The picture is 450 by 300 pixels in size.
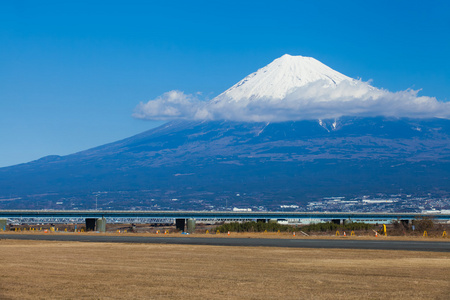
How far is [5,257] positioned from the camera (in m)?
35.3

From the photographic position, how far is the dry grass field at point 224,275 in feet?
72.6

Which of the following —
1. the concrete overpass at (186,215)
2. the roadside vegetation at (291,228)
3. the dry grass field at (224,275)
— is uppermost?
the concrete overpass at (186,215)

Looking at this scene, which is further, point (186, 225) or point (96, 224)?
point (186, 225)

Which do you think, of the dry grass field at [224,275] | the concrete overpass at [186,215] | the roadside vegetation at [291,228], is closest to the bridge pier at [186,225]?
the concrete overpass at [186,215]

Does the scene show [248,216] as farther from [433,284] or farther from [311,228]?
[433,284]

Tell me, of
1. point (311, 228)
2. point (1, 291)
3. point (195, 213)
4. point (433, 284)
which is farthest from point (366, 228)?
point (1, 291)

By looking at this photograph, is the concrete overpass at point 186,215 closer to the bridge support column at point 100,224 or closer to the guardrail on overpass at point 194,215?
the guardrail on overpass at point 194,215

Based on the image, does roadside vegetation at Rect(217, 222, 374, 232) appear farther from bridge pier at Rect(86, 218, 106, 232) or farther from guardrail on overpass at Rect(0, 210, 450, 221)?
guardrail on overpass at Rect(0, 210, 450, 221)

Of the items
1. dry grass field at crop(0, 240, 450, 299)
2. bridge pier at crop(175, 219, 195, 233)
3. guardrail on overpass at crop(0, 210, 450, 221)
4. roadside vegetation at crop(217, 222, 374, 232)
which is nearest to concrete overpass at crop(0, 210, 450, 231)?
guardrail on overpass at crop(0, 210, 450, 221)

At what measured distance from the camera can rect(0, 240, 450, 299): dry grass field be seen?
2212cm

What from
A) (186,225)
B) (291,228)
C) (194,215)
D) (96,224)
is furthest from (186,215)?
(291,228)

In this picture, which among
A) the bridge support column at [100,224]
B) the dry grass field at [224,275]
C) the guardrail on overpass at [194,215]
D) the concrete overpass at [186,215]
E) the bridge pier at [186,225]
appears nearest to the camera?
the dry grass field at [224,275]

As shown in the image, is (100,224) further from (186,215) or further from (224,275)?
(224,275)

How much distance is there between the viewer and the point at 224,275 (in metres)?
27.1
